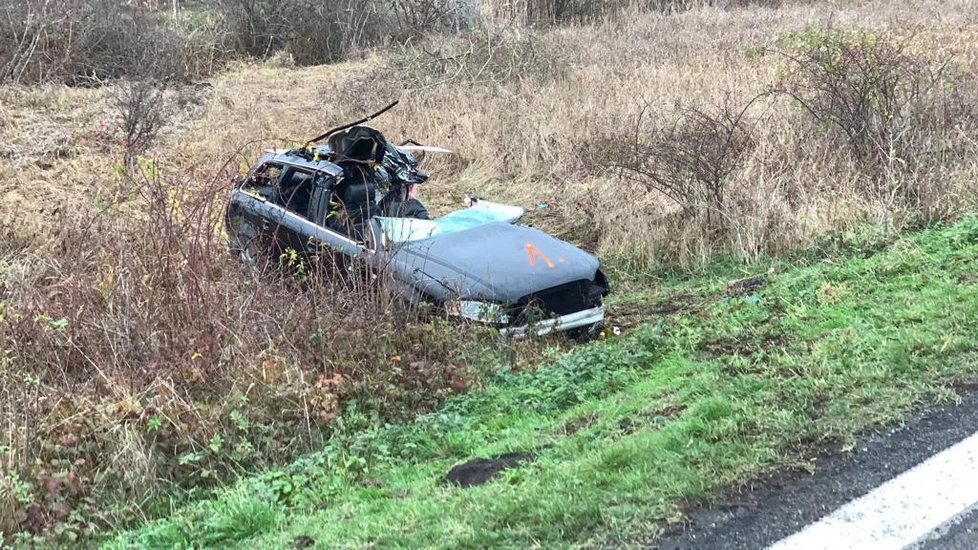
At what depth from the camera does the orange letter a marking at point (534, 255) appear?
6.54 metres

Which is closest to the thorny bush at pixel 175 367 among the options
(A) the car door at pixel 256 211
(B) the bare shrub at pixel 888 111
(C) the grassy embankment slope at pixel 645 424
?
(C) the grassy embankment slope at pixel 645 424

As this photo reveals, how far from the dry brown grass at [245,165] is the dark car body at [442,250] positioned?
0.43m

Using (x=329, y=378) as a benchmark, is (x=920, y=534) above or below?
above

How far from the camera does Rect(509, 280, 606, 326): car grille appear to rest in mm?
6281

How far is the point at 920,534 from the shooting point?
9.38 feet

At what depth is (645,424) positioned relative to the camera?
428cm

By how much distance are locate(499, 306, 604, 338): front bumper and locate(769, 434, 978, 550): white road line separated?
3.37m

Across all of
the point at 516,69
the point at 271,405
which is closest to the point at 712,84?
the point at 516,69

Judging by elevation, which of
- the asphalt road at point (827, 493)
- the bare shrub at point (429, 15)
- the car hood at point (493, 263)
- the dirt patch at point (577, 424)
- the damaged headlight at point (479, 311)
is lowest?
the dirt patch at point (577, 424)

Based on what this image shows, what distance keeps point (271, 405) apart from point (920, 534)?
12.4ft

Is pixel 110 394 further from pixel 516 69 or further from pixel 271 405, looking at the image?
pixel 516 69

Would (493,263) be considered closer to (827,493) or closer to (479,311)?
(479,311)

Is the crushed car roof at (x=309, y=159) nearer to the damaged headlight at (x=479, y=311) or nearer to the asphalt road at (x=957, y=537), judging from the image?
the damaged headlight at (x=479, y=311)

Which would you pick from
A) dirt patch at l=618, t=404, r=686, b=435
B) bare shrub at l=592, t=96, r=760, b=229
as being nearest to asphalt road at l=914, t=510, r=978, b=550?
dirt patch at l=618, t=404, r=686, b=435
